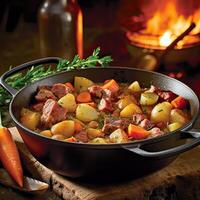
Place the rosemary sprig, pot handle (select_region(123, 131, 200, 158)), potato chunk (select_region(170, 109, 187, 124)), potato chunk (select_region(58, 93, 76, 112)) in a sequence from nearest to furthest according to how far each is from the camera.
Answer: pot handle (select_region(123, 131, 200, 158))
potato chunk (select_region(170, 109, 187, 124))
potato chunk (select_region(58, 93, 76, 112))
the rosemary sprig

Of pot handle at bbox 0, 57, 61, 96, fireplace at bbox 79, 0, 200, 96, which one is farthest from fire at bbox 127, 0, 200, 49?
pot handle at bbox 0, 57, 61, 96

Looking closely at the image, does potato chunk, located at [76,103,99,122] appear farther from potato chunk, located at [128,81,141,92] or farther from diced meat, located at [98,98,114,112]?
potato chunk, located at [128,81,141,92]

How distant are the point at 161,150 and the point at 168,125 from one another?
18 centimetres

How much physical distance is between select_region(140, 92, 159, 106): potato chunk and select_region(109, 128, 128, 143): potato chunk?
0.25 meters

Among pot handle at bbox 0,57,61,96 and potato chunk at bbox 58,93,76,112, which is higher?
pot handle at bbox 0,57,61,96

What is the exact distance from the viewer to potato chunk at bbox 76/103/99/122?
186 centimetres

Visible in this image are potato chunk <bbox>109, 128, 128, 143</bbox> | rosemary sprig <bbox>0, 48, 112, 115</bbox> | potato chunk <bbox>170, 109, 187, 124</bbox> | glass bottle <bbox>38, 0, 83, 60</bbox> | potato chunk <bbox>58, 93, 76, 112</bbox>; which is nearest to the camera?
potato chunk <bbox>109, 128, 128, 143</bbox>

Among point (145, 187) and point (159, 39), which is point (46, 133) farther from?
point (159, 39)

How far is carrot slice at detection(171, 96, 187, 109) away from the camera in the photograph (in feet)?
6.20

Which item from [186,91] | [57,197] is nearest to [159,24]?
[186,91]

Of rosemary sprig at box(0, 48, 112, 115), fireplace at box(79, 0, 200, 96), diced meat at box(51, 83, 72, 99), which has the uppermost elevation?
diced meat at box(51, 83, 72, 99)

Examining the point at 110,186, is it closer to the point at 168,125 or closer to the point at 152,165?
the point at 152,165

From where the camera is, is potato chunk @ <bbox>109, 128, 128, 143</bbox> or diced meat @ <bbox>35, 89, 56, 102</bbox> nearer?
potato chunk @ <bbox>109, 128, 128, 143</bbox>

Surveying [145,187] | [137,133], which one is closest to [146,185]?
[145,187]
